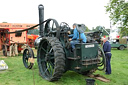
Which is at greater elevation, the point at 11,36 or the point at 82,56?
the point at 11,36

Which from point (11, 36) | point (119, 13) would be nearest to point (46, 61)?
point (11, 36)

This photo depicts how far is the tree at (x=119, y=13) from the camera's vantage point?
16.1 meters

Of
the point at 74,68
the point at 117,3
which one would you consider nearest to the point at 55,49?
the point at 74,68

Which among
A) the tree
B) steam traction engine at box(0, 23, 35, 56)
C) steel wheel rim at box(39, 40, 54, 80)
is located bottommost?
steel wheel rim at box(39, 40, 54, 80)

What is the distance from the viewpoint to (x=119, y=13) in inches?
671

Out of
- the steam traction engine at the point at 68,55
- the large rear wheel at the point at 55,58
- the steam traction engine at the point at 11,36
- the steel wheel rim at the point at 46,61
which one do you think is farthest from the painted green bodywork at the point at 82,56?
the steam traction engine at the point at 11,36

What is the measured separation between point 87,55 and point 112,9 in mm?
17021

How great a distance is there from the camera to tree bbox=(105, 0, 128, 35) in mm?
16095

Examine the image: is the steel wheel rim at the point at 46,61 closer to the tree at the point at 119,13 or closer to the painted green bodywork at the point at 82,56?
the painted green bodywork at the point at 82,56

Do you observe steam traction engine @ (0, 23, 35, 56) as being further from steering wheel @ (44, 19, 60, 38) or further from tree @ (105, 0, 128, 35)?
tree @ (105, 0, 128, 35)

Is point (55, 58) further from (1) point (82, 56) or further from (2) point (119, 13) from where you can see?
(2) point (119, 13)

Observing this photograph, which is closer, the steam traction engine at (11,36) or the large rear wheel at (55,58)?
the large rear wheel at (55,58)

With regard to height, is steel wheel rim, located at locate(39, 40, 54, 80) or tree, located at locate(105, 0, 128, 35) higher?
tree, located at locate(105, 0, 128, 35)

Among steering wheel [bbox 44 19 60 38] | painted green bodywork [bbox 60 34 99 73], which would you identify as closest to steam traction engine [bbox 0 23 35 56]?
steering wheel [bbox 44 19 60 38]
